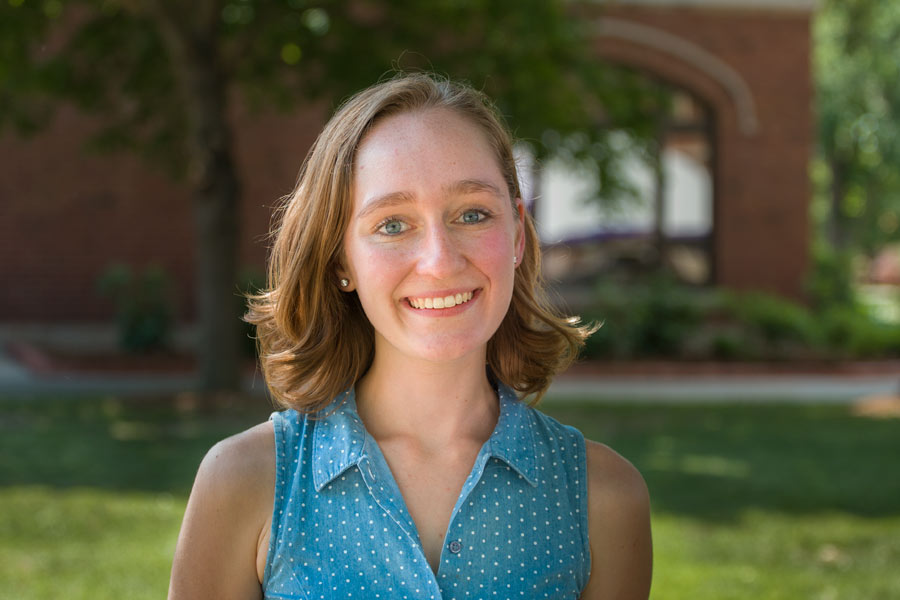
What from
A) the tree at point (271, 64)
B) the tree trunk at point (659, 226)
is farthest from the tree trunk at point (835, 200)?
the tree at point (271, 64)

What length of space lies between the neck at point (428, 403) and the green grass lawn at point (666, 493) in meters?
3.21

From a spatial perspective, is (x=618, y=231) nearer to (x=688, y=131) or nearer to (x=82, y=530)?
(x=688, y=131)

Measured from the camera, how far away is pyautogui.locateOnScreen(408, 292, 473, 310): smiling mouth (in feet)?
5.97

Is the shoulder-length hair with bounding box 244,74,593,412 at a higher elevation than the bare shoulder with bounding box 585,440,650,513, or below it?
higher

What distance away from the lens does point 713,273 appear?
53.0ft

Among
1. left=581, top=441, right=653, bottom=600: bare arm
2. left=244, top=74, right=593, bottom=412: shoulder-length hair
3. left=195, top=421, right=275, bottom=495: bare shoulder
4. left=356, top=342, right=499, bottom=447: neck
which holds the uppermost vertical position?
left=244, top=74, right=593, bottom=412: shoulder-length hair

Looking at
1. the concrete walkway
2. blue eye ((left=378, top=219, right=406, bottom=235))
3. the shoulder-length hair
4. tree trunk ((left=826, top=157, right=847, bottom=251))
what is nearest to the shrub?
the concrete walkway

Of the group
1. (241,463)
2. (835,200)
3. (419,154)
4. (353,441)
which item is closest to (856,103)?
(835,200)

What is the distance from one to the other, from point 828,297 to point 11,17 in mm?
12239

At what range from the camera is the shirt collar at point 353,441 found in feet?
5.91

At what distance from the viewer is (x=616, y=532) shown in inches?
74.6

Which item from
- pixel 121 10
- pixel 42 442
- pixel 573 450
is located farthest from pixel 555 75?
pixel 573 450

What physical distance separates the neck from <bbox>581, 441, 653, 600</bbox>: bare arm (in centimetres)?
22

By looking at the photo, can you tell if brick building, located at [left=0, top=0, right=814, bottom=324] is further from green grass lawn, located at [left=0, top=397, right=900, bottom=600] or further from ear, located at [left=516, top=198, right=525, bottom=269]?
ear, located at [left=516, top=198, right=525, bottom=269]
